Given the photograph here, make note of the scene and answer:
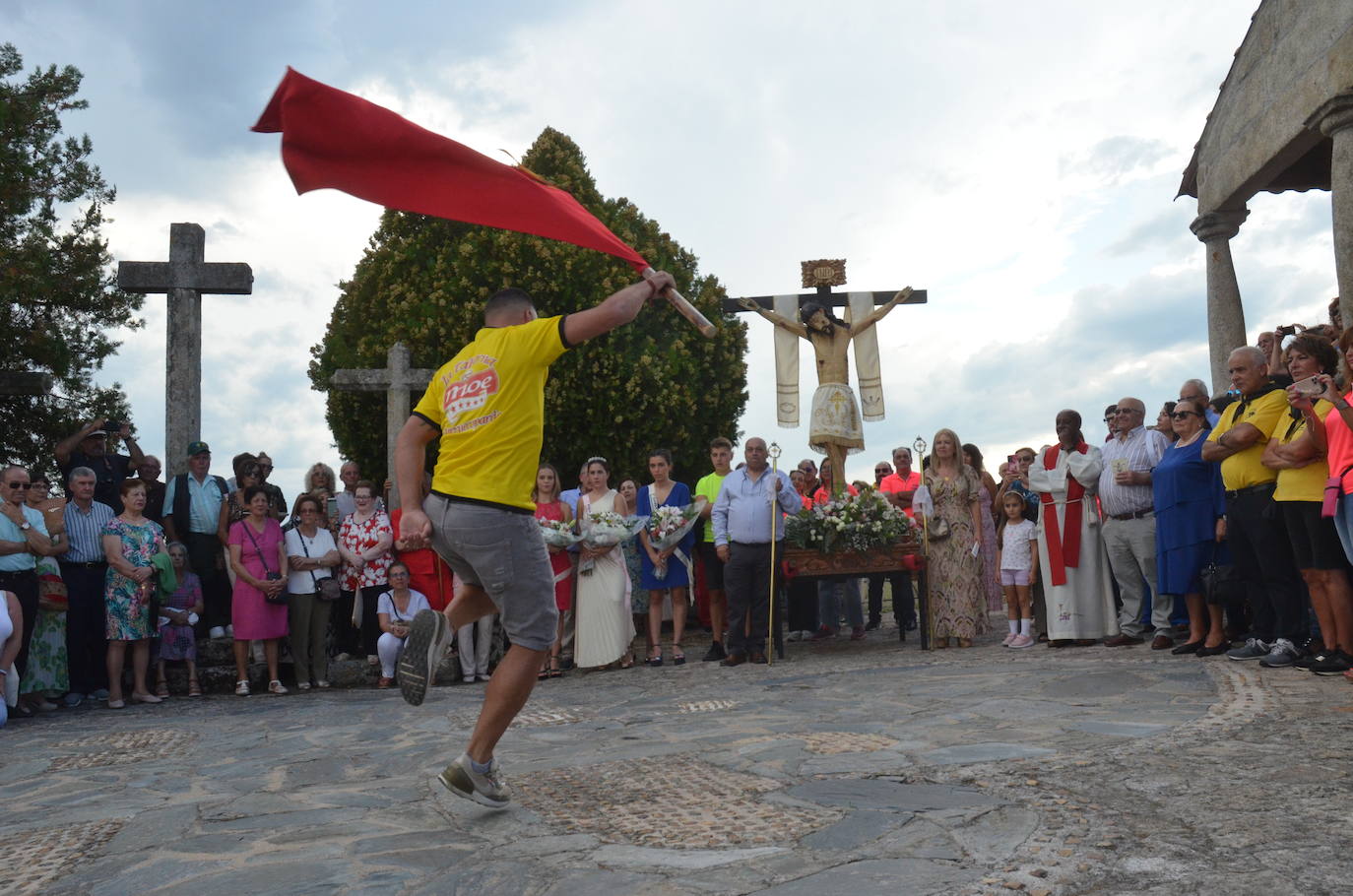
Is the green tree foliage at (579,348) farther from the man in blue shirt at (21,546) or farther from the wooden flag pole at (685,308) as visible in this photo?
the wooden flag pole at (685,308)

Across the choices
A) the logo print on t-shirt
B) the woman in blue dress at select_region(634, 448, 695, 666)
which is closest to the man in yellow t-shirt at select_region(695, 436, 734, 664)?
the woman in blue dress at select_region(634, 448, 695, 666)

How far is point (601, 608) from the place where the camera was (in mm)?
11250

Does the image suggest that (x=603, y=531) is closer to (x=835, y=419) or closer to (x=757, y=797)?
(x=835, y=419)

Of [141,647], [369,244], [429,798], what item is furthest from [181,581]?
[369,244]

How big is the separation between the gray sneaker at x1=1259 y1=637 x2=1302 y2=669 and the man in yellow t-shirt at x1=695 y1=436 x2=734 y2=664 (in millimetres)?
4990

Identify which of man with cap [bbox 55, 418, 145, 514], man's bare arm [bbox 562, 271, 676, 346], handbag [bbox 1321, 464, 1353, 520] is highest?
man with cap [bbox 55, 418, 145, 514]

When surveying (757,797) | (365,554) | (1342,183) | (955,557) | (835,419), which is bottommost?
(757,797)

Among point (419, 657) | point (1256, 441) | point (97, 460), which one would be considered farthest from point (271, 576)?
point (1256, 441)

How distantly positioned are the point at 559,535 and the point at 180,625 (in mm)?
3507

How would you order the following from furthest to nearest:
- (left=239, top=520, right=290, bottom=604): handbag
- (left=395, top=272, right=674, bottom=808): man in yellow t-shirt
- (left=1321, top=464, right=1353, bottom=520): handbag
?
(left=239, top=520, right=290, bottom=604): handbag → (left=1321, top=464, right=1353, bottom=520): handbag → (left=395, top=272, right=674, bottom=808): man in yellow t-shirt

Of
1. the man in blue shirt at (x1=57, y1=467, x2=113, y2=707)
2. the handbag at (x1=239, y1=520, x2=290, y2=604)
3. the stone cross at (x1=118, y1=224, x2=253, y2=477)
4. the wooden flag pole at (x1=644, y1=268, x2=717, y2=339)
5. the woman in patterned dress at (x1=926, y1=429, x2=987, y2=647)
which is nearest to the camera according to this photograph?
the wooden flag pole at (x1=644, y1=268, x2=717, y2=339)

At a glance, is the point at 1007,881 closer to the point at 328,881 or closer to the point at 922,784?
the point at 922,784

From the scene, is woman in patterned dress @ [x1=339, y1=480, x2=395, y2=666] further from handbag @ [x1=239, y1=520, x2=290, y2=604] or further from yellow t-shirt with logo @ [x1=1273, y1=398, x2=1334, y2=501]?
yellow t-shirt with logo @ [x1=1273, y1=398, x2=1334, y2=501]

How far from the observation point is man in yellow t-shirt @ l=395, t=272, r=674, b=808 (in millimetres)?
4570
